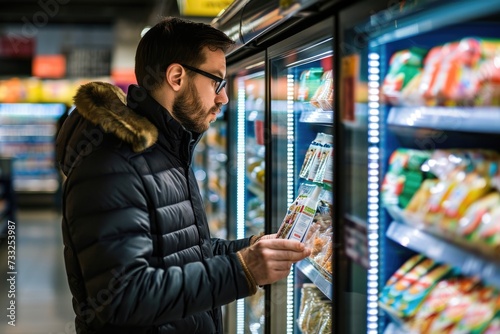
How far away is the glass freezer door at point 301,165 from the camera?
249 cm

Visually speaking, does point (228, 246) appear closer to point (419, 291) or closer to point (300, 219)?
point (300, 219)

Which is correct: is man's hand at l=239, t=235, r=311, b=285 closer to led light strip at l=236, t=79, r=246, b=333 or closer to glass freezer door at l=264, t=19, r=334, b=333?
glass freezer door at l=264, t=19, r=334, b=333

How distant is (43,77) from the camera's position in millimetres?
14820

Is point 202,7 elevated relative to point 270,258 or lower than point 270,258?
elevated

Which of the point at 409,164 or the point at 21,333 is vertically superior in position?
the point at 409,164

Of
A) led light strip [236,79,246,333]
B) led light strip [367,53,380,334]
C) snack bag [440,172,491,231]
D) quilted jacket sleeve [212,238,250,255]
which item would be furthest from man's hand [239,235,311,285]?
led light strip [236,79,246,333]

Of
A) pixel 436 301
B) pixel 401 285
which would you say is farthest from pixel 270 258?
pixel 436 301

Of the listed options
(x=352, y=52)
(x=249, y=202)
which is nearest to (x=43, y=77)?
(x=249, y=202)

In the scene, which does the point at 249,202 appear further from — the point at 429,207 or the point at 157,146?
the point at 429,207

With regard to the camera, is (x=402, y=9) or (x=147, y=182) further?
(x=147, y=182)

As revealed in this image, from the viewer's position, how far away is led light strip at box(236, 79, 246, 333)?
404 centimetres

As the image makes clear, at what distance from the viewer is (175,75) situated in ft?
6.82

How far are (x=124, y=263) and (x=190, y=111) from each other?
628 mm

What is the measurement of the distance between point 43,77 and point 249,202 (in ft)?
39.3
